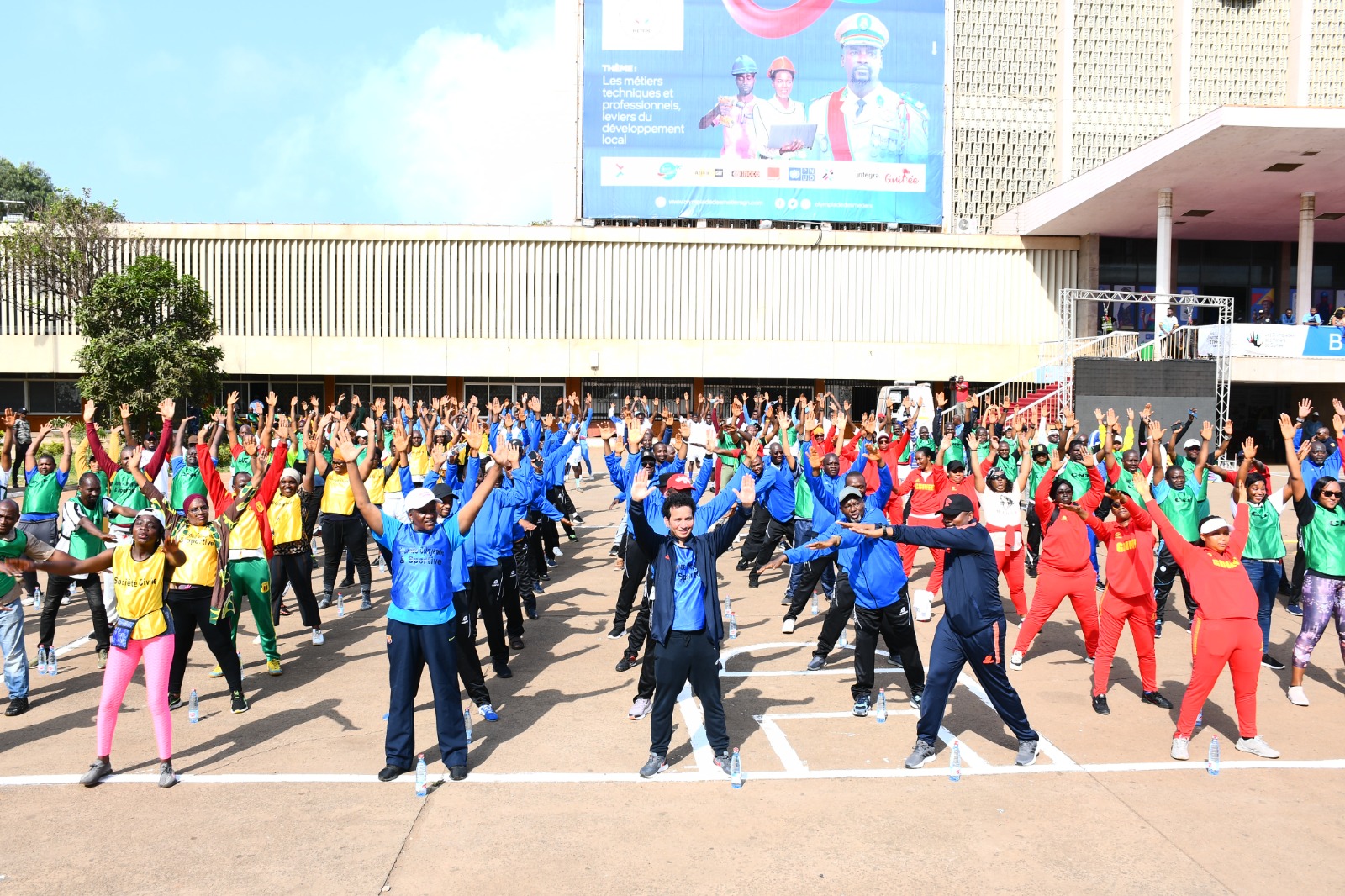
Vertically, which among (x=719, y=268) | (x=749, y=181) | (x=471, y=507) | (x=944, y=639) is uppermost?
(x=749, y=181)

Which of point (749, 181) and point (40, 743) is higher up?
point (749, 181)

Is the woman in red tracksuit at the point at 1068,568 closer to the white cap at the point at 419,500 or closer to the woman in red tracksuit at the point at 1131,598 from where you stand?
the woman in red tracksuit at the point at 1131,598

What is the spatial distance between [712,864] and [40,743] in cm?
498

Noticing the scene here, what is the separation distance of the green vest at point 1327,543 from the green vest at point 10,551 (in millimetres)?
9608

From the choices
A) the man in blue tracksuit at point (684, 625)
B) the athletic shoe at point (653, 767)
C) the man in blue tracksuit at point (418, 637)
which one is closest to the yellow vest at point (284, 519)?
the man in blue tracksuit at point (418, 637)

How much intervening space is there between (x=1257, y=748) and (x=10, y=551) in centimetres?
881

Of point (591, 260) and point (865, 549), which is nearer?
point (865, 549)

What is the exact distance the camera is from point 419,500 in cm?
621

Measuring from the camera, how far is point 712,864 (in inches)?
198

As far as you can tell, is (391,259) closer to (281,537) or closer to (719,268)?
(719,268)

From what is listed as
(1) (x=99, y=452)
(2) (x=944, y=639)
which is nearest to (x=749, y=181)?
(1) (x=99, y=452)

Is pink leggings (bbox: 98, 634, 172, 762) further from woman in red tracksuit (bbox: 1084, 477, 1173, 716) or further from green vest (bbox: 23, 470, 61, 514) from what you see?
woman in red tracksuit (bbox: 1084, 477, 1173, 716)

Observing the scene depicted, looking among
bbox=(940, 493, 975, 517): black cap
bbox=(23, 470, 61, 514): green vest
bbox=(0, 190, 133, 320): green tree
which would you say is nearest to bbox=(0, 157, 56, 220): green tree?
bbox=(0, 190, 133, 320): green tree

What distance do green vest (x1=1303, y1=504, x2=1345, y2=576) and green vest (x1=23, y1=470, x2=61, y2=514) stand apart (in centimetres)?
1114
